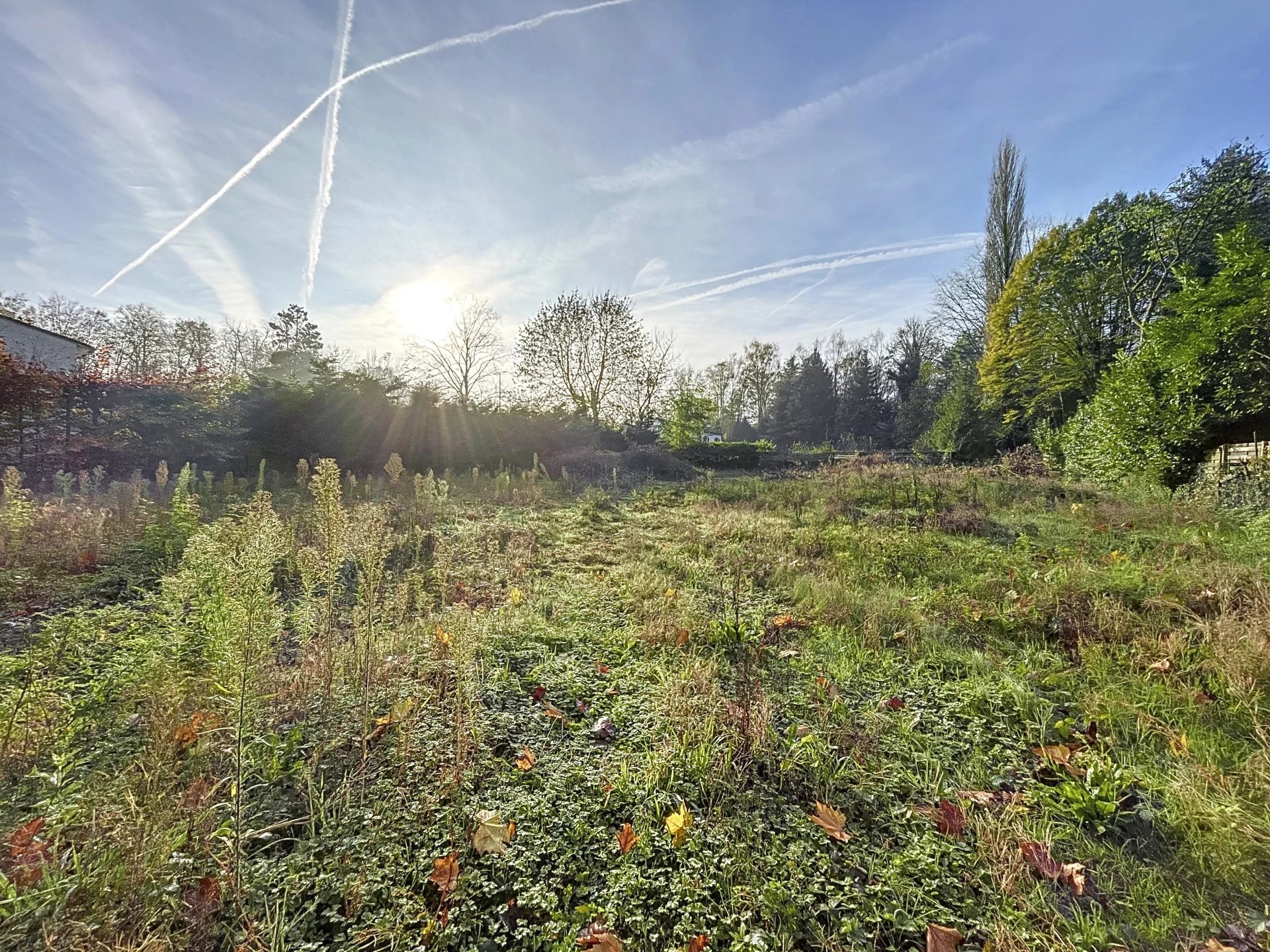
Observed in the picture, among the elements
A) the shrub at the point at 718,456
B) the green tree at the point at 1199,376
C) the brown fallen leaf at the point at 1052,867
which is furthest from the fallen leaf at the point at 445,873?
the shrub at the point at 718,456

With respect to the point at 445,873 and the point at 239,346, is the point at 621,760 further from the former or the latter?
the point at 239,346

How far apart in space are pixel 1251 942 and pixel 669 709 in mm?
1817

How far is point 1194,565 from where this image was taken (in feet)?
12.9

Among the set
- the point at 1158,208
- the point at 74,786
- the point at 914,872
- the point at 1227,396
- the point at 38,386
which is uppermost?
the point at 1158,208

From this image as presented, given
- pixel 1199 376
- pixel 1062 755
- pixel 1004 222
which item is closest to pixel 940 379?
pixel 1004 222

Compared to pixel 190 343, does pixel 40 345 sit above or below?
below

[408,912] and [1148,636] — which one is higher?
[1148,636]

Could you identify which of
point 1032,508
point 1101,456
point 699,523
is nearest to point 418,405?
point 699,523

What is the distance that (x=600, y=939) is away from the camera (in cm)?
133

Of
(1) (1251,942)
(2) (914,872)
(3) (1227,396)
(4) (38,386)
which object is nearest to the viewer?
(1) (1251,942)

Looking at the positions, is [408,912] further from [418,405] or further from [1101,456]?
[418,405]

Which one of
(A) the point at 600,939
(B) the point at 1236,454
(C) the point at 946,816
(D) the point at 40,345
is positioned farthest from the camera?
(D) the point at 40,345

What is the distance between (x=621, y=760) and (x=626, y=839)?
1.36ft

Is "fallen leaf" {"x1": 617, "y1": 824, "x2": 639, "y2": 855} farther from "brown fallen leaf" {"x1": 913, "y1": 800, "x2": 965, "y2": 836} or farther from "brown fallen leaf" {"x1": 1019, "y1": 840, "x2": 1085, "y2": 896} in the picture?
"brown fallen leaf" {"x1": 1019, "y1": 840, "x2": 1085, "y2": 896}
